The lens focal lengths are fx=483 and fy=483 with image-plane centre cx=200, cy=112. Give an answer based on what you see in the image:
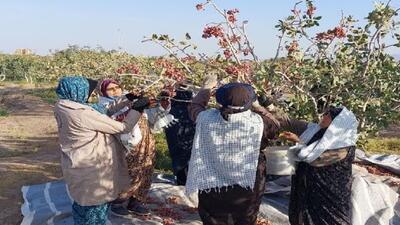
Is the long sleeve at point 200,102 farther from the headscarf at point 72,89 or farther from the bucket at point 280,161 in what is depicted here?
the headscarf at point 72,89

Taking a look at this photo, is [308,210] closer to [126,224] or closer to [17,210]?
[126,224]

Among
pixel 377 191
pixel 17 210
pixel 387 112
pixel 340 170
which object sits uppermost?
pixel 387 112

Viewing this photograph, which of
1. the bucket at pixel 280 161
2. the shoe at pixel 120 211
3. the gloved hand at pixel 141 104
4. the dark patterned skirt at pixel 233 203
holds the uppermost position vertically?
the gloved hand at pixel 141 104

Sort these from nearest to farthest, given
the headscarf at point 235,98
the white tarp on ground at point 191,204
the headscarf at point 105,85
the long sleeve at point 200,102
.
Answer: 1. the headscarf at point 235,98
2. the long sleeve at point 200,102
3. the white tarp on ground at point 191,204
4. the headscarf at point 105,85

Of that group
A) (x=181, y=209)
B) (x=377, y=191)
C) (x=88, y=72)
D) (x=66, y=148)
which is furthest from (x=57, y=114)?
(x=88, y=72)

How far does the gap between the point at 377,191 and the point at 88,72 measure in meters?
4.12

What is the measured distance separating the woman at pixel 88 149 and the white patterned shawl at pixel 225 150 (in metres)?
0.56

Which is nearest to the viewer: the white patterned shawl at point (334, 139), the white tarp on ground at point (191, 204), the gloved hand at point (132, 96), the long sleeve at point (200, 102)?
the white patterned shawl at point (334, 139)

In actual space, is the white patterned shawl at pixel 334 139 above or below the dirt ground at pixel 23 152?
above

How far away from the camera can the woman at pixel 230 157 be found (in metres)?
2.89

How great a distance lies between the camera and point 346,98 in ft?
13.3

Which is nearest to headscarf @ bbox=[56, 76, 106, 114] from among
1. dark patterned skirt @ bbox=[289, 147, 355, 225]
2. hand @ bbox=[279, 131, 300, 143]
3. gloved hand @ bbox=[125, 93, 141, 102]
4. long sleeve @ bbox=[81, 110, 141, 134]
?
long sleeve @ bbox=[81, 110, 141, 134]

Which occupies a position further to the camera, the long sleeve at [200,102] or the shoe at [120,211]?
the shoe at [120,211]

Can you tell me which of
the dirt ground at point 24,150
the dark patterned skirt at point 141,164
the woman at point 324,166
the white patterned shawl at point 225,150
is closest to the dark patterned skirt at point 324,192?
the woman at point 324,166
